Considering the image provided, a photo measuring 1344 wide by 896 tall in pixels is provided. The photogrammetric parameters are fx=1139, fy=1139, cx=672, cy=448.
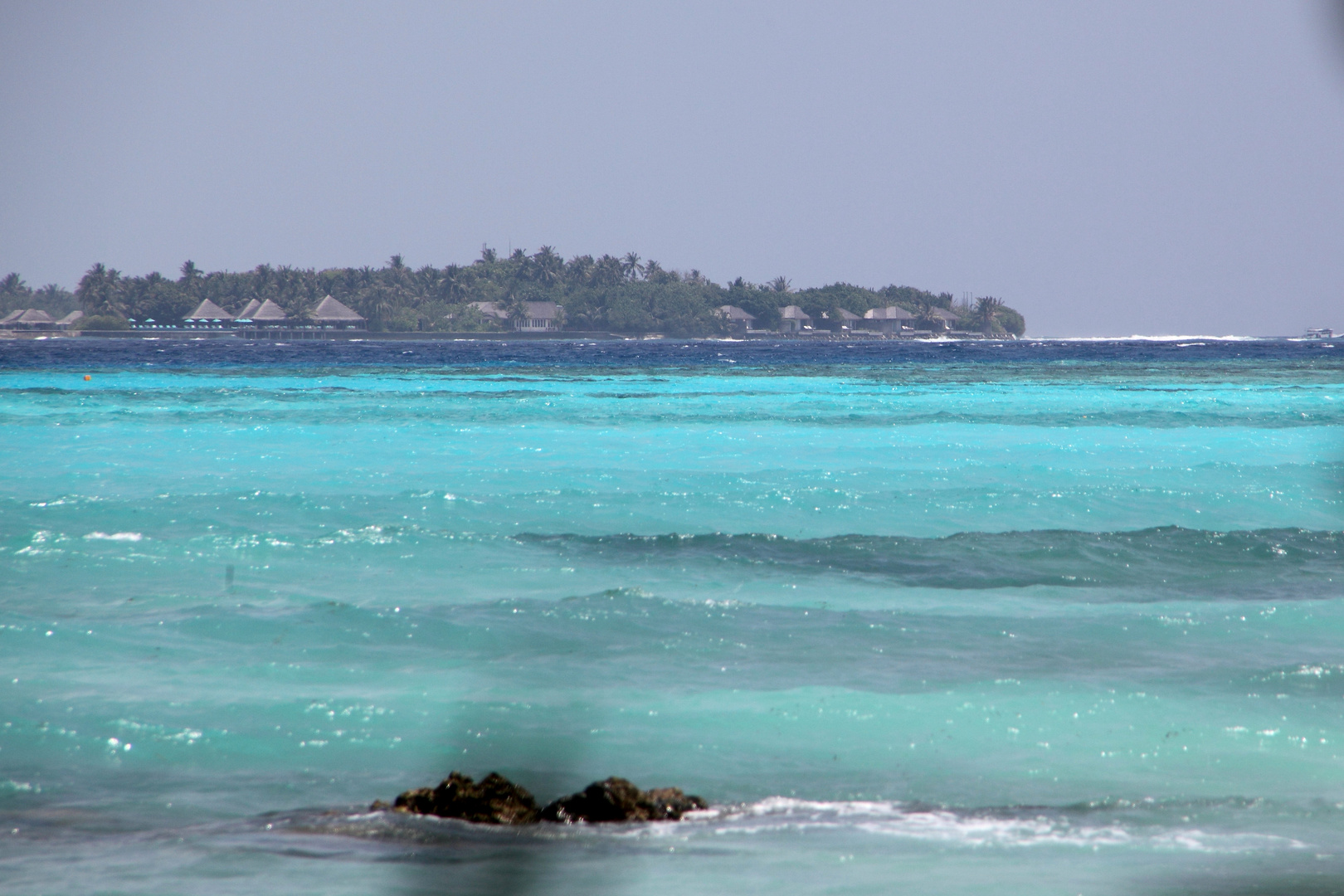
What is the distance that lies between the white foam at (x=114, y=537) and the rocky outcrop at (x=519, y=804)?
266 inches

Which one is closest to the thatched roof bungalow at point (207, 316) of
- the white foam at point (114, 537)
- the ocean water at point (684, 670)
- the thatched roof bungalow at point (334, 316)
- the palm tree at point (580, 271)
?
the thatched roof bungalow at point (334, 316)

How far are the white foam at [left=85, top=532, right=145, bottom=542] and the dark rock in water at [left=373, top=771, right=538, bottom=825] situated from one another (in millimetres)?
6794

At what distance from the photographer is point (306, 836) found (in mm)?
3910

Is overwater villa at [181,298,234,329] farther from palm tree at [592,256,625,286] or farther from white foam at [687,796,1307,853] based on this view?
white foam at [687,796,1307,853]

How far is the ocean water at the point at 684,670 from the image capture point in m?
3.84

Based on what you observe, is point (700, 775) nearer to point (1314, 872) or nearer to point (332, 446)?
point (1314, 872)

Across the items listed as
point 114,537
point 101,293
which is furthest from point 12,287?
point 114,537

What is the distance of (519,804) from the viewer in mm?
4090

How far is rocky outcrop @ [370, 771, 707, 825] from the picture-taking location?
4.02 meters

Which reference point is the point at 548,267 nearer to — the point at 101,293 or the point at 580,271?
the point at 580,271

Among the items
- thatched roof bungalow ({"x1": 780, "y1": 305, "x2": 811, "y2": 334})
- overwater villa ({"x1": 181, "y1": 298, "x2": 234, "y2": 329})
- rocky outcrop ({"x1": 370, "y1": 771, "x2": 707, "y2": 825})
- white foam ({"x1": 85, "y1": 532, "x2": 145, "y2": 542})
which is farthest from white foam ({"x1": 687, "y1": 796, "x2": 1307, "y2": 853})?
thatched roof bungalow ({"x1": 780, "y1": 305, "x2": 811, "y2": 334})

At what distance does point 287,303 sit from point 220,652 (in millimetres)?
136059

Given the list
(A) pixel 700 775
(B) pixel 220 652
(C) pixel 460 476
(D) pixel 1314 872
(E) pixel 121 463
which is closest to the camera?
(D) pixel 1314 872

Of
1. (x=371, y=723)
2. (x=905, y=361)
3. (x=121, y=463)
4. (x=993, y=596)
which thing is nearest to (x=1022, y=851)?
(x=371, y=723)
